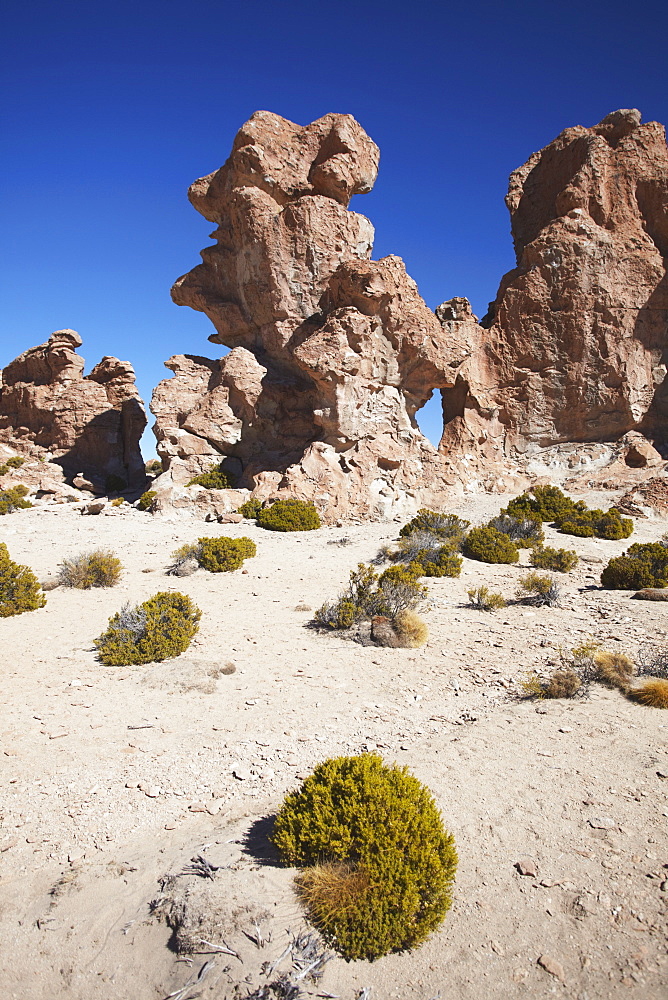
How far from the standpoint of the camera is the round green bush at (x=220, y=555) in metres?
10.6

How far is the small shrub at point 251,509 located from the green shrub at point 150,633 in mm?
8828

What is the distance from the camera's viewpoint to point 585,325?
22.0 m

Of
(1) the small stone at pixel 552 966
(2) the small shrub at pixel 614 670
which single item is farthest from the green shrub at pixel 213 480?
(1) the small stone at pixel 552 966

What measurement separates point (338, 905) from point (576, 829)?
178 centimetres

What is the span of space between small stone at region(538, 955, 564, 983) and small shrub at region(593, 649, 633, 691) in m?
3.61

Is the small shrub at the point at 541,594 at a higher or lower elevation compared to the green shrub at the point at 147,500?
lower

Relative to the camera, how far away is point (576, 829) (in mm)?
3389

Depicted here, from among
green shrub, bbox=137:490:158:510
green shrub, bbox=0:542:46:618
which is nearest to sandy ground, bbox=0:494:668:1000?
green shrub, bbox=0:542:46:618

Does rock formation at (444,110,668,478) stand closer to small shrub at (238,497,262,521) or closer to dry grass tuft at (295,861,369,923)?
small shrub at (238,497,262,521)

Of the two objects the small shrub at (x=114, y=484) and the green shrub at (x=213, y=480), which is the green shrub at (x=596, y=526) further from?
the small shrub at (x=114, y=484)

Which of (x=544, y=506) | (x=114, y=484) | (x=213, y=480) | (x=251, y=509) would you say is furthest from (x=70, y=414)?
(x=544, y=506)

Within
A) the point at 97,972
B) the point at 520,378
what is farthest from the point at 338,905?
the point at 520,378

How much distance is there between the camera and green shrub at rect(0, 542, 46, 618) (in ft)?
25.9

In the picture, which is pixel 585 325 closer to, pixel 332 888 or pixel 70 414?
pixel 70 414
